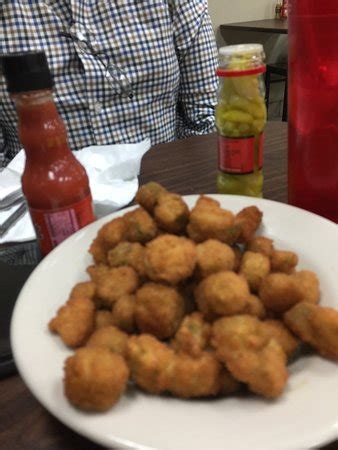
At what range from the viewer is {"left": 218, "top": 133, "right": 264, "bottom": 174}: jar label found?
2.40 ft

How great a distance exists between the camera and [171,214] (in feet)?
1.93

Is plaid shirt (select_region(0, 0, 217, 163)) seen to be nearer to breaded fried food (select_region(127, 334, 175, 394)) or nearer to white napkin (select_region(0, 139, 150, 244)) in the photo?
white napkin (select_region(0, 139, 150, 244))

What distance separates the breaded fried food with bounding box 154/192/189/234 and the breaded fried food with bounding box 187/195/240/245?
15 mm

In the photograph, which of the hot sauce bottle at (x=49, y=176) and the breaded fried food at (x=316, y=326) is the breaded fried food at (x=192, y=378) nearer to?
the breaded fried food at (x=316, y=326)

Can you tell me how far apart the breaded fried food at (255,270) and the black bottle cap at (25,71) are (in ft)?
1.19

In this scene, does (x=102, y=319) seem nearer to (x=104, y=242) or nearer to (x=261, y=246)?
(x=104, y=242)

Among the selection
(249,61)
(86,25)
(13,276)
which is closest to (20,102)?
(13,276)

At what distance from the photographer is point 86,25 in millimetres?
1342

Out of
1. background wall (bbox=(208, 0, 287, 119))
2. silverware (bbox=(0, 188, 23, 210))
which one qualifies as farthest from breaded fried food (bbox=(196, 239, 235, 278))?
background wall (bbox=(208, 0, 287, 119))

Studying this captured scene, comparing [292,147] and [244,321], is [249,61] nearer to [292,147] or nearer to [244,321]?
[292,147]

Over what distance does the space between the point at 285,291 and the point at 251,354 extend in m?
0.10

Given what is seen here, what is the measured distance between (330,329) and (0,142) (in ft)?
4.34

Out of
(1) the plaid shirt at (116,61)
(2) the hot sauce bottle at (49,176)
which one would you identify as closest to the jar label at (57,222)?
(2) the hot sauce bottle at (49,176)

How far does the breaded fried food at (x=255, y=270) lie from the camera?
1.75 feet
